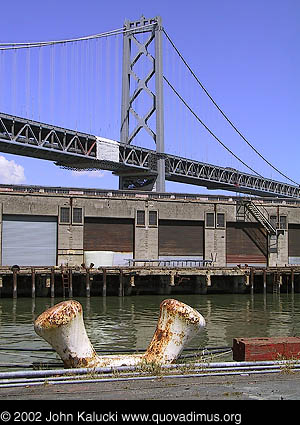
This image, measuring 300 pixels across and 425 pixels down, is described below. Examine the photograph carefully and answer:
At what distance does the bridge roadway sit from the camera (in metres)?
69.4

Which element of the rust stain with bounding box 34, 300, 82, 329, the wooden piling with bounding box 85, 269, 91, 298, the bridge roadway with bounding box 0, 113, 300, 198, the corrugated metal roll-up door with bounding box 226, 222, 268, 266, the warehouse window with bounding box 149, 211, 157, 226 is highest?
the bridge roadway with bounding box 0, 113, 300, 198

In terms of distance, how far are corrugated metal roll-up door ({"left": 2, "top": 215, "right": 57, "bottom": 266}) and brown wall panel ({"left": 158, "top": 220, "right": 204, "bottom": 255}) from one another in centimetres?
948

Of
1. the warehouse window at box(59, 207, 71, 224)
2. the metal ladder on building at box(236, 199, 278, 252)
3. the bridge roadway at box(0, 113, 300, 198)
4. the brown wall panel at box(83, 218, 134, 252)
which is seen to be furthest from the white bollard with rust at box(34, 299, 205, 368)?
the bridge roadway at box(0, 113, 300, 198)

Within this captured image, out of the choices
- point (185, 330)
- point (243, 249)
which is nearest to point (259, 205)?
point (243, 249)

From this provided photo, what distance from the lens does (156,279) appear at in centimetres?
4391

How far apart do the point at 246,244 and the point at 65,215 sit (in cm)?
1693

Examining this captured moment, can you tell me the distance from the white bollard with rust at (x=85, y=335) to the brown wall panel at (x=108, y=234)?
1424 inches

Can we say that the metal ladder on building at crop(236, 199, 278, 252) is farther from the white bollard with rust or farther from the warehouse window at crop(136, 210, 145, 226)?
the white bollard with rust

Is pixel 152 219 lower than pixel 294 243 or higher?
higher

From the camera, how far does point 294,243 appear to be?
5422 centimetres

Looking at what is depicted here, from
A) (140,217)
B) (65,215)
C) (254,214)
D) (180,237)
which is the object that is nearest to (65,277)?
(65,215)

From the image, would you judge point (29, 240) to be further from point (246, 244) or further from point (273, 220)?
point (273, 220)

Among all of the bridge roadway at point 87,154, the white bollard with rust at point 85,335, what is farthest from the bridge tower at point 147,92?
the white bollard with rust at point 85,335
